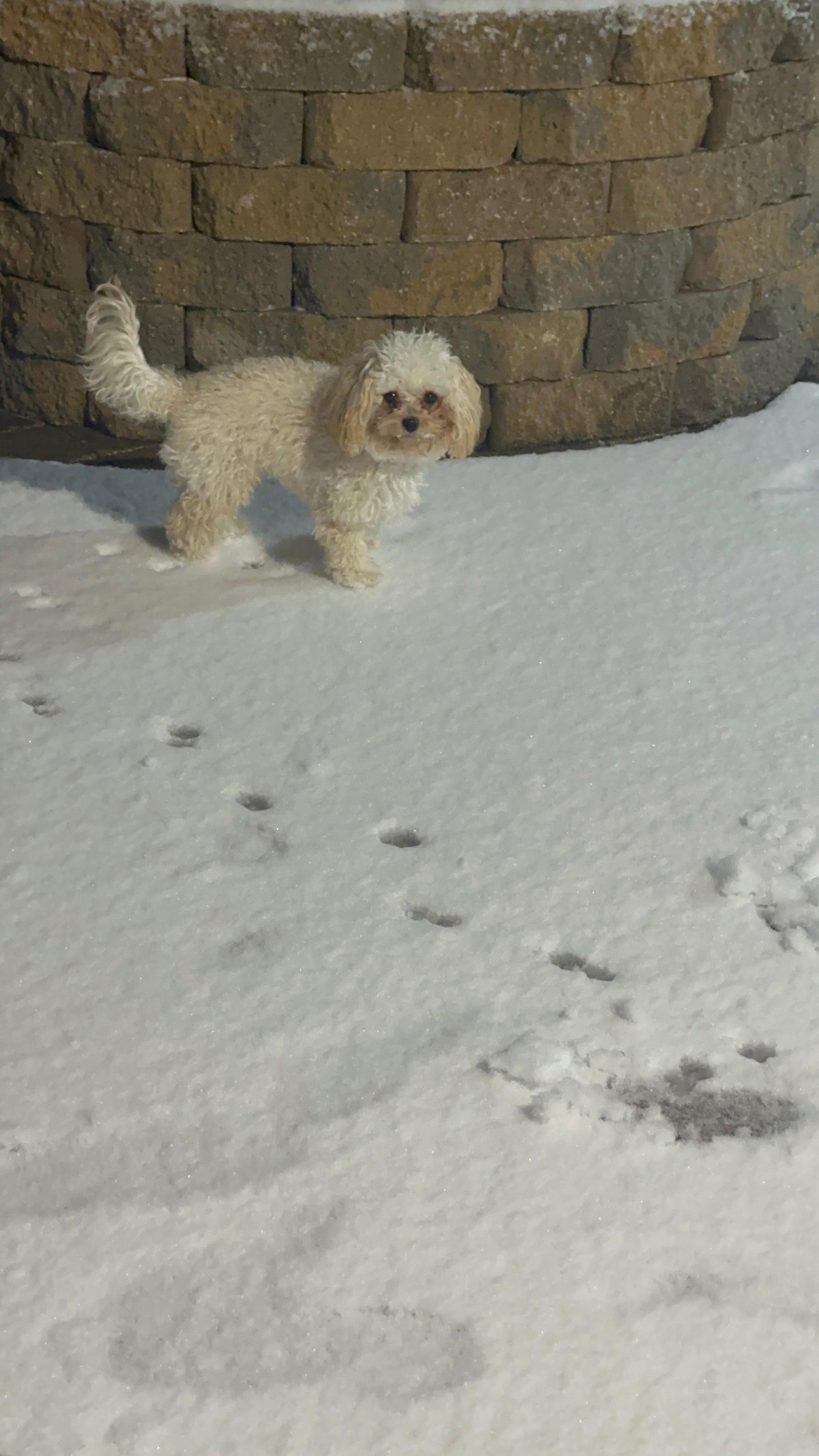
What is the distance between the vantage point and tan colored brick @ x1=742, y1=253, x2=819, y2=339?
5.38 m

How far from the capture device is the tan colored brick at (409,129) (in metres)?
4.51

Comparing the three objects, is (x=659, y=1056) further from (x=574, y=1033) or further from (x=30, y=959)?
(x=30, y=959)

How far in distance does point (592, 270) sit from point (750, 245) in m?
0.65

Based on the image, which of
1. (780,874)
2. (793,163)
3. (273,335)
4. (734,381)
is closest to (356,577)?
(273,335)

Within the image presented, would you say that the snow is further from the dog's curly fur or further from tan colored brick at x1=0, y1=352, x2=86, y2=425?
tan colored brick at x1=0, y1=352, x2=86, y2=425

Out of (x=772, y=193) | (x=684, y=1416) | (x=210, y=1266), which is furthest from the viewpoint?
(x=772, y=193)

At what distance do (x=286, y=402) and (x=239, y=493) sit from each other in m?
0.30

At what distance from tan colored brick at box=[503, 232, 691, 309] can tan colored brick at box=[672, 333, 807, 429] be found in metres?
0.42

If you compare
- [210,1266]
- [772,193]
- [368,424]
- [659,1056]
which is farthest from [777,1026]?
[772,193]

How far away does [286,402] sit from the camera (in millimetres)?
3971

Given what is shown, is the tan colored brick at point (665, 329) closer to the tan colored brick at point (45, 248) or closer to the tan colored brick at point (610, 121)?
the tan colored brick at point (610, 121)

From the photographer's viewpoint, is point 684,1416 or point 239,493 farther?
point 239,493

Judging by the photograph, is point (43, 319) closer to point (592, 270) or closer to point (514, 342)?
point (514, 342)

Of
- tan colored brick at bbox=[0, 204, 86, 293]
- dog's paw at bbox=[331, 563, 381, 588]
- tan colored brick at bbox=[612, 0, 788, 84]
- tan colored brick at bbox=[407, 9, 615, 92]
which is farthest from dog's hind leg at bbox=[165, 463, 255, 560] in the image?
tan colored brick at bbox=[612, 0, 788, 84]
